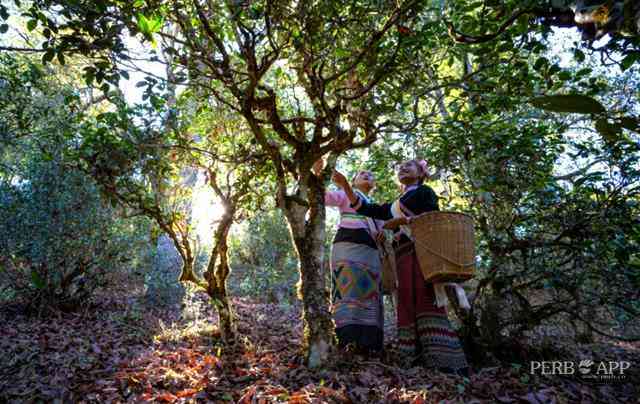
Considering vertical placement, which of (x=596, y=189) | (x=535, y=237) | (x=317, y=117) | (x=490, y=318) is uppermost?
(x=317, y=117)

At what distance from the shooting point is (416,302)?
3.77 meters

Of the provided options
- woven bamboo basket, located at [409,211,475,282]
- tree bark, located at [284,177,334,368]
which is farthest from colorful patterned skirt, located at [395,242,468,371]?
tree bark, located at [284,177,334,368]

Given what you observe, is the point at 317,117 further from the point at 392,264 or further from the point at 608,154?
the point at 608,154

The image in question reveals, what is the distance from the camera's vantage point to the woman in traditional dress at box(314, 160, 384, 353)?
382 centimetres

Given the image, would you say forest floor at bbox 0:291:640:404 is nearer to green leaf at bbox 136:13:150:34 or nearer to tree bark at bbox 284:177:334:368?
tree bark at bbox 284:177:334:368

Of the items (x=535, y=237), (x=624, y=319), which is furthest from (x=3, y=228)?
(x=624, y=319)

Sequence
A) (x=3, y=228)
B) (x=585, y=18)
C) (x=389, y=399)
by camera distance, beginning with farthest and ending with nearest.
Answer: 1. (x=3, y=228)
2. (x=389, y=399)
3. (x=585, y=18)

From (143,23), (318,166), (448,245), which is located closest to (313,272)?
(318,166)

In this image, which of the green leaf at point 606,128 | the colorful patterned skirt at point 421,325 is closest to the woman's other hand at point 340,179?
the colorful patterned skirt at point 421,325

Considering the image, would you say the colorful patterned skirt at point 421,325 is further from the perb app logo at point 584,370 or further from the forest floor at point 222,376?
the perb app logo at point 584,370

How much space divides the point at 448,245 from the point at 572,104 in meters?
2.58

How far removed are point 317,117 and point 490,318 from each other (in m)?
2.78

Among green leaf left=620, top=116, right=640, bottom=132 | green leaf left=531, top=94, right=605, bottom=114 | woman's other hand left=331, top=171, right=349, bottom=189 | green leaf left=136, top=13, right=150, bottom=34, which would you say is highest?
green leaf left=136, top=13, right=150, bottom=34

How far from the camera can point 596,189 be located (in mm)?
3676
